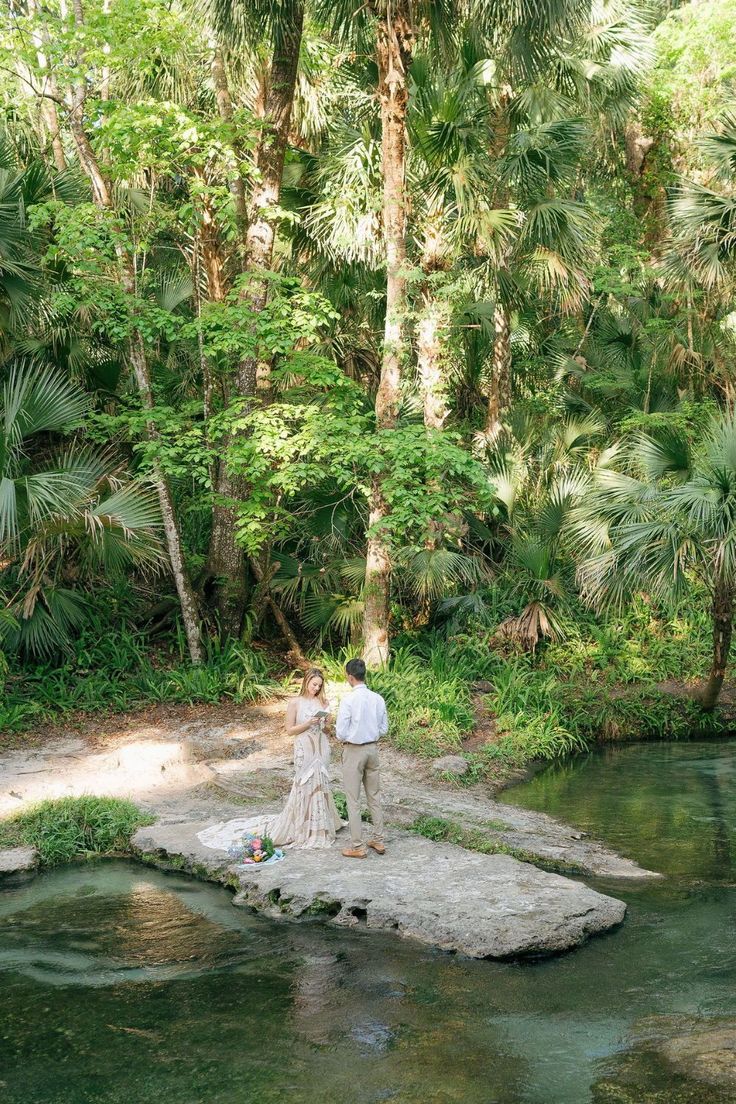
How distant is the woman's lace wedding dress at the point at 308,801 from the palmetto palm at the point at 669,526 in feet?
15.2

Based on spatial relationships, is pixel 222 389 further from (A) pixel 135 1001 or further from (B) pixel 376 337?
(A) pixel 135 1001

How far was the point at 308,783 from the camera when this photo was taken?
8102 millimetres

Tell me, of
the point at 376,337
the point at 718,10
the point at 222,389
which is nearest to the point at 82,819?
the point at 222,389

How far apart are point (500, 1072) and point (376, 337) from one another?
14.6 meters

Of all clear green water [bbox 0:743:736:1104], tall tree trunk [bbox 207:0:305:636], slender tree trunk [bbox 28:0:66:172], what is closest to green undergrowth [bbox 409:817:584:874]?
clear green water [bbox 0:743:736:1104]

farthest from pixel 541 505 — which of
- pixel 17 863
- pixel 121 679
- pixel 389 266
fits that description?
pixel 17 863

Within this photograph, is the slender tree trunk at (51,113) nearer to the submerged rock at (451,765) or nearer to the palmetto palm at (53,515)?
the palmetto palm at (53,515)

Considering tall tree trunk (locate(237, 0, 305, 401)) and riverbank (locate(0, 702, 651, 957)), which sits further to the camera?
tall tree trunk (locate(237, 0, 305, 401))

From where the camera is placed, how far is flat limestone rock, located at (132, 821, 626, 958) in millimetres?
6660

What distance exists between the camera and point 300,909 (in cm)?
720

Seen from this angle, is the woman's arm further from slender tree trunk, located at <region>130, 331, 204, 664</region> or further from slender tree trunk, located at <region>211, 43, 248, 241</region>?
slender tree trunk, located at <region>211, 43, 248, 241</region>

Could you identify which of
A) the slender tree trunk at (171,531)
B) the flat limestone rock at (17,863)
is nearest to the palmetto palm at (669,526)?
the slender tree trunk at (171,531)

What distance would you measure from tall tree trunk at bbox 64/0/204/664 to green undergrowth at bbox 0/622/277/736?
418 mm

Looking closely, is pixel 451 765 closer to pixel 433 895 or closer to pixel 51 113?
pixel 433 895
